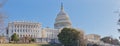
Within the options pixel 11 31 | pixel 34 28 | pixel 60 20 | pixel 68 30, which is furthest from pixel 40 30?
pixel 68 30

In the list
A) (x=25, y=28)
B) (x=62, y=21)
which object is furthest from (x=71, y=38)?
(x=62, y=21)

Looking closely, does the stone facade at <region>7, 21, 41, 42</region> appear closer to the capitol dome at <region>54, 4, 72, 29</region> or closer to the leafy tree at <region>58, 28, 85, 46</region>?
the capitol dome at <region>54, 4, 72, 29</region>

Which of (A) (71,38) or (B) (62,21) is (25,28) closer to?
(B) (62,21)

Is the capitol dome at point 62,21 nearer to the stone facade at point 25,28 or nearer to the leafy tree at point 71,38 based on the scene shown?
the stone facade at point 25,28

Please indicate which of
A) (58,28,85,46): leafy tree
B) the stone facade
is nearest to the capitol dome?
the stone facade

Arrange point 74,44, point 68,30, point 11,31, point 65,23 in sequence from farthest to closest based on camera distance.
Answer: point 65,23 → point 11,31 → point 68,30 → point 74,44

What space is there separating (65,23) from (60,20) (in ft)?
11.2

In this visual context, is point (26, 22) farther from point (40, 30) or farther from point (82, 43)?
point (82, 43)

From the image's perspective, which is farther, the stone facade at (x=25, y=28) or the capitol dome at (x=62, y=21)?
the capitol dome at (x=62, y=21)

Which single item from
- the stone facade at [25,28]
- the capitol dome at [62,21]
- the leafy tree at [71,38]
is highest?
the capitol dome at [62,21]

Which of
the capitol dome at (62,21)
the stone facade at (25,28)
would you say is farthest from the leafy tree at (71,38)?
the capitol dome at (62,21)

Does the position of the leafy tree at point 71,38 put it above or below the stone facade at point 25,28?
below

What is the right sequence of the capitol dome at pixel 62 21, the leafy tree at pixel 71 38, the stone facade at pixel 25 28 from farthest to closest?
the capitol dome at pixel 62 21 → the stone facade at pixel 25 28 → the leafy tree at pixel 71 38

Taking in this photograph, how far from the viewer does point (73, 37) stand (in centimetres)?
7244
